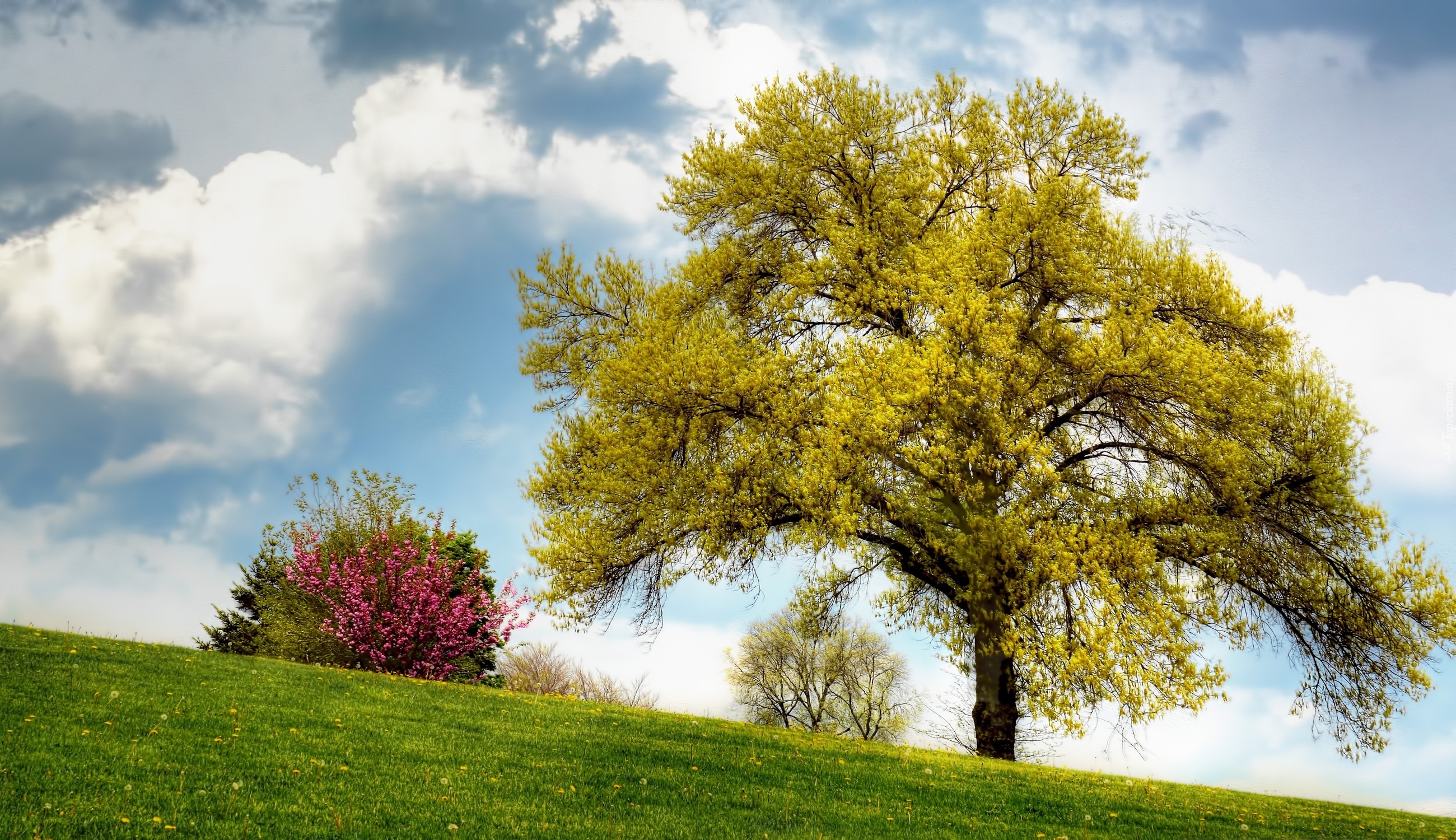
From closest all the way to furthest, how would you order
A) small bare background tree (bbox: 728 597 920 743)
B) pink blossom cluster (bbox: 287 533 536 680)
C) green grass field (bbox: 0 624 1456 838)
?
green grass field (bbox: 0 624 1456 838) → pink blossom cluster (bbox: 287 533 536 680) → small bare background tree (bbox: 728 597 920 743)

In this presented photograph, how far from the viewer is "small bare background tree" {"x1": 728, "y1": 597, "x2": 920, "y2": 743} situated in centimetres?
3331

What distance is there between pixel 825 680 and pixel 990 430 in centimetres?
2107

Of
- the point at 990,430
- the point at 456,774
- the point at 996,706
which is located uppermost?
the point at 990,430

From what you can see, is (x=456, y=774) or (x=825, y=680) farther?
(x=825, y=680)

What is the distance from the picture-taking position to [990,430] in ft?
47.7

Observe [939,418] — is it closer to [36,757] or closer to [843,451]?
[843,451]

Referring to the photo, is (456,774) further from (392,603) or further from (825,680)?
(825,680)

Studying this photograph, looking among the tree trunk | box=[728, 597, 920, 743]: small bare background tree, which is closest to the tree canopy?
the tree trunk

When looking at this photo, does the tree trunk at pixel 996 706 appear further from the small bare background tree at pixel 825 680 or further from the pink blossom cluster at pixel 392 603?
the small bare background tree at pixel 825 680

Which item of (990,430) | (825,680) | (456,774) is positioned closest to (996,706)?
(990,430)

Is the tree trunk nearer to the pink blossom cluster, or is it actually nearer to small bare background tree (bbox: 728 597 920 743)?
the pink blossom cluster

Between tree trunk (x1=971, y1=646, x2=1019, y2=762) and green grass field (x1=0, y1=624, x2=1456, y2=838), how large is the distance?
233cm

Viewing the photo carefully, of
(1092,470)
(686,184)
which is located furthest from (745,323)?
(1092,470)

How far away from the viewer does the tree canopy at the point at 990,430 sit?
47.5 feet
